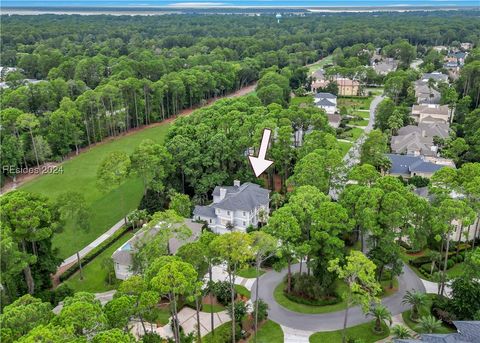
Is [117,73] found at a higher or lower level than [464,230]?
higher

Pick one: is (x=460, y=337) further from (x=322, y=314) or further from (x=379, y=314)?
(x=322, y=314)

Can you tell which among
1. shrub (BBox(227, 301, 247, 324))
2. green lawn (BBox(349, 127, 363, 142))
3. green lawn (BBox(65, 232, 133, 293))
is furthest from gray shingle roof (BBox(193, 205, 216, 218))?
green lawn (BBox(349, 127, 363, 142))

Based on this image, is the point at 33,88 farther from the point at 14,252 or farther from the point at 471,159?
the point at 471,159

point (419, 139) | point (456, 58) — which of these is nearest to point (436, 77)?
point (456, 58)

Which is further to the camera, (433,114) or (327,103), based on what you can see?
(327,103)

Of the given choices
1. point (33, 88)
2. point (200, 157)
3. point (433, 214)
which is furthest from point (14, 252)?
point (33, 88)

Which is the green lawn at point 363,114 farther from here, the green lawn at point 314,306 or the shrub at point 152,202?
the green lawn at point 314,306
